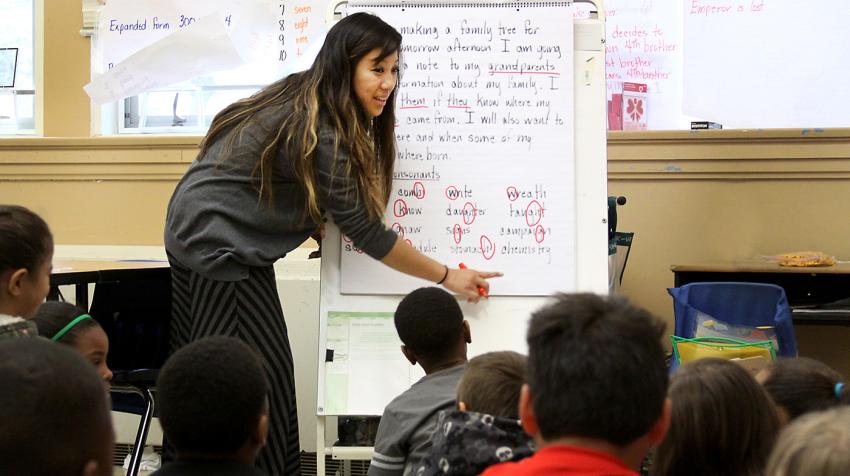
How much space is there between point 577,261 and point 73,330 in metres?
1.29

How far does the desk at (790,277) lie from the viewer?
9.61ft

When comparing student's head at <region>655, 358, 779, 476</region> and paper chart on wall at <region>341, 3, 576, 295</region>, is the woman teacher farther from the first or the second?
student's head at <region>655, 358, 779, 476</region>

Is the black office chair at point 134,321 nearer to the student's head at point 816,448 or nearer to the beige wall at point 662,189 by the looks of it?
the beige wall at point 662,189

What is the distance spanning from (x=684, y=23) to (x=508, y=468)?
A: 2.78 m

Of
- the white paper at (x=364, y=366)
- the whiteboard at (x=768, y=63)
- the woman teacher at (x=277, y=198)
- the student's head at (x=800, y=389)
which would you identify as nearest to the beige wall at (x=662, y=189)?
the whiteboard at (x=768, y=63)

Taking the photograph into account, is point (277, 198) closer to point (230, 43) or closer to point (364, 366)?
point (364, 366)

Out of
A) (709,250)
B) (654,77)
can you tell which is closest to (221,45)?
(654,77)

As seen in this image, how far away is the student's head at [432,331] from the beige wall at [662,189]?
1.73m

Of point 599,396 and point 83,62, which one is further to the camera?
point 83,62

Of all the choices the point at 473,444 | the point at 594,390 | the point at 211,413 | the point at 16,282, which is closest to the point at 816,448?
the point at 594,390

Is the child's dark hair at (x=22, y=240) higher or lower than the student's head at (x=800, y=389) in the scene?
higher

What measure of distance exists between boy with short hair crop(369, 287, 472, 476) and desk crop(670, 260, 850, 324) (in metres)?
1.33

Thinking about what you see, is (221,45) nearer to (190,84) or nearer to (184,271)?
(190,84)

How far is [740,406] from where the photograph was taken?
1.30 meters
